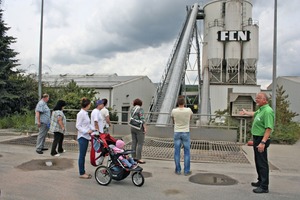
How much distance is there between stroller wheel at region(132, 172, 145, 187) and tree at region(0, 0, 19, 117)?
42.2 ft

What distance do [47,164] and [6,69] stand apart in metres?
11.3

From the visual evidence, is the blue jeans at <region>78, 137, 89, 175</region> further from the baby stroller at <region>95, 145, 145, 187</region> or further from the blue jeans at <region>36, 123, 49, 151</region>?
the blue jeans at <region>36, 123, 49, 151</region>

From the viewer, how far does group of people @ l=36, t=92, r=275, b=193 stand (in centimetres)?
525

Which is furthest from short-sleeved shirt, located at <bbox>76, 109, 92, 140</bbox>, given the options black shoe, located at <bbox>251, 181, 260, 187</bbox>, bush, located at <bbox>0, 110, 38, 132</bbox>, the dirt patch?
bush, located at <bbox>0, 110, 38, 132</bbox>

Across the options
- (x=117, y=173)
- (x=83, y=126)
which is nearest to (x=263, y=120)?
(x=117, y=173)

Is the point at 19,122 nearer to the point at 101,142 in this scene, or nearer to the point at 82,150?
the point at 82,150

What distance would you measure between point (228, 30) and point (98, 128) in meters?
33.6

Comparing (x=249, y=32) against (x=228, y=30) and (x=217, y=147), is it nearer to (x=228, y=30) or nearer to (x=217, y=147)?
(x=228, y=30)

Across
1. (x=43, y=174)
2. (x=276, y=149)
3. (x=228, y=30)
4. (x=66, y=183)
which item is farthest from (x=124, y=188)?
(x=228, y=30)

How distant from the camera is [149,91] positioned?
34.2 meters

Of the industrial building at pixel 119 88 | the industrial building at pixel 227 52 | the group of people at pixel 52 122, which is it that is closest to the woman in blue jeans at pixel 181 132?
the group of people at pixel 52 122

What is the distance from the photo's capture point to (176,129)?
6.66 meters

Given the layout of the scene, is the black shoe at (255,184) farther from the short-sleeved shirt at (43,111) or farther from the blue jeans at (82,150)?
the short-sleeved shirt at (43,111)

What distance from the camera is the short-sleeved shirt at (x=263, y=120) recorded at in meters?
5.14
